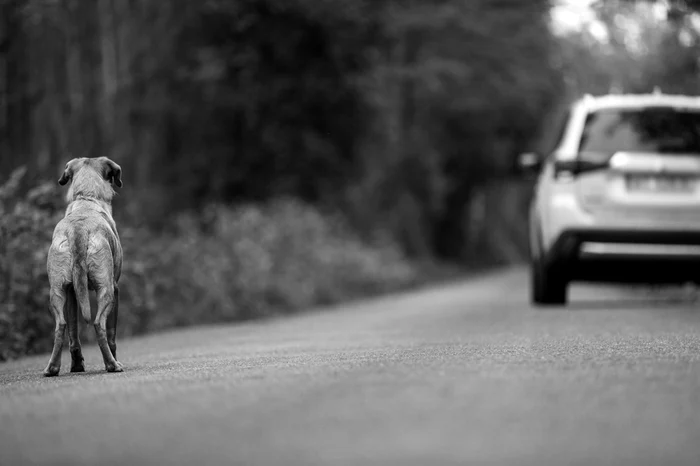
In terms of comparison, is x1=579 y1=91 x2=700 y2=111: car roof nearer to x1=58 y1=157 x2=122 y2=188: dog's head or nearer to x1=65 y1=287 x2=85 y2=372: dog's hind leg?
x1=58 y1=157 x2=122 y2=188: dog's head

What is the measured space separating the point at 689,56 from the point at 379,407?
17.6m

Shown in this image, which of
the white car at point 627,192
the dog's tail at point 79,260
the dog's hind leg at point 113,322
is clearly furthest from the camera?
the white car at point 627,192

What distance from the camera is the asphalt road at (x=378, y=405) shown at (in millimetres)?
4445

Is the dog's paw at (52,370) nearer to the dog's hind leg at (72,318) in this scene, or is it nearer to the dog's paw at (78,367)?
the dog's hind leg at (72,318)

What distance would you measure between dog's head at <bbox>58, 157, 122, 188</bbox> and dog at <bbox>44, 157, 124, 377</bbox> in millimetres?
214

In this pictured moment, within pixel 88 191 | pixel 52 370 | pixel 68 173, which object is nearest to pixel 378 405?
pixel 52 370

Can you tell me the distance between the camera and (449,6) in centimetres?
3581

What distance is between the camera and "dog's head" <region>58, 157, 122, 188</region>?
8312 millimetres

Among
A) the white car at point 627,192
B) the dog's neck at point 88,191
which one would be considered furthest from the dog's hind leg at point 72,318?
the white car at point 627,192

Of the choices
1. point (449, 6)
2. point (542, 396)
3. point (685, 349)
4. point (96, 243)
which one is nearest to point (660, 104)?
point (685, 349)

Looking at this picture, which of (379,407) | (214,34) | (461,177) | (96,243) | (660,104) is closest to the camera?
(379,407)

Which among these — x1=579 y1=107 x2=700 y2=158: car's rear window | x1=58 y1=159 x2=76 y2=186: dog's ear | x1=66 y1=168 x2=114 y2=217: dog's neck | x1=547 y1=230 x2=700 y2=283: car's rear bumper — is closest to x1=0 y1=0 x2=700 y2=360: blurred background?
x1=58 y1=159 x2=76 y2=186: dog's ear

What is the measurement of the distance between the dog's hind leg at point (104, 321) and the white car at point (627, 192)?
6.85m

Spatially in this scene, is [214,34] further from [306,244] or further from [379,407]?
[379,407]
